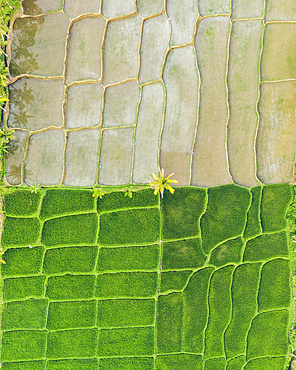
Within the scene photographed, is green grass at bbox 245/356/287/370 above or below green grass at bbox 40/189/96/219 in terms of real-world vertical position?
below

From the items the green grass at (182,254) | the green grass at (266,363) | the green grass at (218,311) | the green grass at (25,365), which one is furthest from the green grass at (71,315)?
the green grass at (266,363)

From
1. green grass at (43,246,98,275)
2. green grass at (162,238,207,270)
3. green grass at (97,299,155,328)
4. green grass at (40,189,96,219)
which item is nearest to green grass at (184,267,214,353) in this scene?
green grass at (162,238,207,270)

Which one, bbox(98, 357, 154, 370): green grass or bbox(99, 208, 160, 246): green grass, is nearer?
bbox(99, 208, 160, 246): green grass

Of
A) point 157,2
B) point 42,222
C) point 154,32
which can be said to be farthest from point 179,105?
point 42,222

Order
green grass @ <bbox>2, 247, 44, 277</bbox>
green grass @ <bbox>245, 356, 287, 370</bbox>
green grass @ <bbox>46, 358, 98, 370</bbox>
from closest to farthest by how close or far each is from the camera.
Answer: green grass @ <bbox>2, 247, 44, 277</bbox> → green grass @ <bbox>46, 358, 98, 370</bbox> → green grass @ <bbox>245, 356, 287, 370</bbox>

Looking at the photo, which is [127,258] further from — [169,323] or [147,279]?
[169,323]

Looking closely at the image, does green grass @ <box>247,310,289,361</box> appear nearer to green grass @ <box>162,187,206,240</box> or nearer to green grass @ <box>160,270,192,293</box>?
green grass @ <box>160,270,192,293</box>

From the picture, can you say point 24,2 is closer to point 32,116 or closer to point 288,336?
point 32,116

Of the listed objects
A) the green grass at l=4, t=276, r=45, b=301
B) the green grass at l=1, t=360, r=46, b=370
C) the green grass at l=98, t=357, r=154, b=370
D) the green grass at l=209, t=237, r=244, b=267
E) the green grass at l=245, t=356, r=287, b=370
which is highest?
the green grass at l=209, t=237, r=244, b=267
